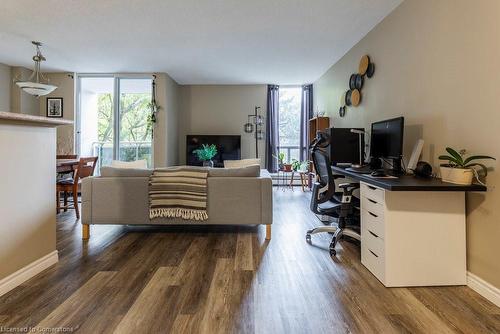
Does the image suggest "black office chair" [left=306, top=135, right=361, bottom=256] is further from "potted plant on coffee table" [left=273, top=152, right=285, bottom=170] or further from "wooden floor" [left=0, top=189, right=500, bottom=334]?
"potted plant on coffee table" [left=273, top=152, right=285, bottom=170]

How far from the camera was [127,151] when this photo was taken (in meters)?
5.98

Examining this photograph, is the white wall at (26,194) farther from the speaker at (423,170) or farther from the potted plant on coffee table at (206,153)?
the potted plant on coffee table at (206,153)

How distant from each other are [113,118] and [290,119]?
4046 mm

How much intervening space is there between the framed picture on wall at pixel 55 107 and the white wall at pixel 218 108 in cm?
248

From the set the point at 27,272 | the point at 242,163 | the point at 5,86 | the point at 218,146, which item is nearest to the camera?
the point at 27,272

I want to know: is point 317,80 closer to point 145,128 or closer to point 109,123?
point 145,128

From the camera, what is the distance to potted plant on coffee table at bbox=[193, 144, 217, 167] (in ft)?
21.1

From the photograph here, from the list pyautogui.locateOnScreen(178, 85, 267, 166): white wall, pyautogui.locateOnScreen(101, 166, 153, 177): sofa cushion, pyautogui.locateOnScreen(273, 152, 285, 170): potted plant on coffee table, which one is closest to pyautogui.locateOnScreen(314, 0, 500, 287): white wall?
pyautogui.locateOnScreen(101, 166, 153, 177): sofa cushion

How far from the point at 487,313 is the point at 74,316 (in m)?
2.41

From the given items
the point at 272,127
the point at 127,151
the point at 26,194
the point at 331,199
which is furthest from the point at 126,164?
the point at 272,127

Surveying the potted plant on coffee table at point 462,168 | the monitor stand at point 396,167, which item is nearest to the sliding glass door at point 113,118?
the monitor stand at point 396,167

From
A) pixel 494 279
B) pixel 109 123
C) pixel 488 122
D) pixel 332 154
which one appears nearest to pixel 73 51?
pixel 109 123

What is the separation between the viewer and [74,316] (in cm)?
162

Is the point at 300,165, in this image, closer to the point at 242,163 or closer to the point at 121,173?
the point at 242,163
